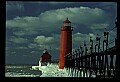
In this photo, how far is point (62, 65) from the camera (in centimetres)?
2145

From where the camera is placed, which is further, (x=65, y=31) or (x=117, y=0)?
(x=65, y=31)

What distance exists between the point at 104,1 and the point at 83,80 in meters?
0.68

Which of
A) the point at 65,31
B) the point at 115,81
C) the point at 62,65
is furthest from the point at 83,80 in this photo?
the point at 62,65

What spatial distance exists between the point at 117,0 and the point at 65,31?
58.6ft

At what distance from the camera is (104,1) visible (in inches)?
85.3
